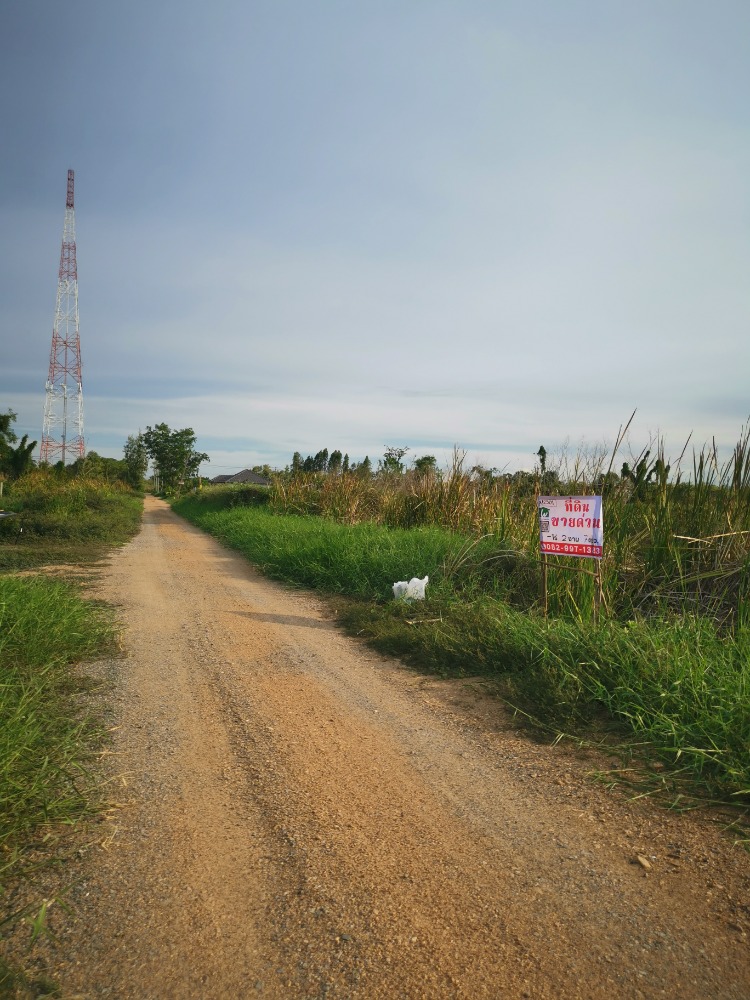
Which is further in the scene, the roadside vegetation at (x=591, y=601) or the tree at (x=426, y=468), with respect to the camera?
the tree at (x=426, y=468)

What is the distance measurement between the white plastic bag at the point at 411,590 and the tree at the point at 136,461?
56.8m

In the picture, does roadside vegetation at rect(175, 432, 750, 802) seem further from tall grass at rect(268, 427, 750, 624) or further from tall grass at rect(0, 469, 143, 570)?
tall grass at rect(0, 469, 143, 570)

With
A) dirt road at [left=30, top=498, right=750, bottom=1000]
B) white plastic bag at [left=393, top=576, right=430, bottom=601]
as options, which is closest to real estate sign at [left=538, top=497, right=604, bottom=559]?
white plastic bag at [left=393, top=576, right=430, bottom=601]

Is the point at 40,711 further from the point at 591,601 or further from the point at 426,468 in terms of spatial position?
the point at 426,468

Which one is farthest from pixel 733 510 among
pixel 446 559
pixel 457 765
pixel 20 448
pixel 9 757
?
pixel 20 448

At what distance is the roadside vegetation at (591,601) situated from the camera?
3.30 metres

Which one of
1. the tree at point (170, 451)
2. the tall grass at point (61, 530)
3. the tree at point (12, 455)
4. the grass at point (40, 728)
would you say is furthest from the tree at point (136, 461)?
the grass at point (40, 728)

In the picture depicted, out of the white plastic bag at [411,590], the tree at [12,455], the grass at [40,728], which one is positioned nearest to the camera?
the grass at [40,728]

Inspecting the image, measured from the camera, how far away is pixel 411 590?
639 cm

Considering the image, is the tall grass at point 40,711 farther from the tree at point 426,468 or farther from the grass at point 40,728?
the tree at point 426,468

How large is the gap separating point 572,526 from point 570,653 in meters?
1.38

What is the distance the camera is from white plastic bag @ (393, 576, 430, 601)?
20.9ft

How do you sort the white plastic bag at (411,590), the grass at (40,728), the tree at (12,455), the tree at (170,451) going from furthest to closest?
the tree at (170,451)
the tree at (12,455)
the white plastic bag at (411,590)
the grass at (40,728)

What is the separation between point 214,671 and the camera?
4.54 m
